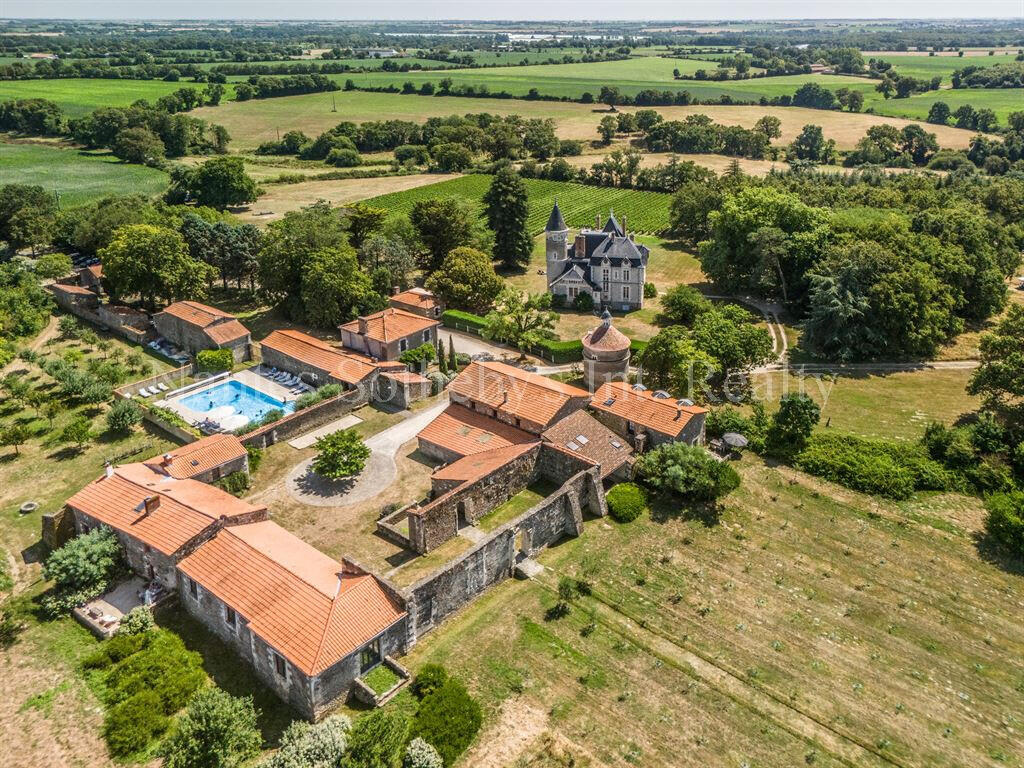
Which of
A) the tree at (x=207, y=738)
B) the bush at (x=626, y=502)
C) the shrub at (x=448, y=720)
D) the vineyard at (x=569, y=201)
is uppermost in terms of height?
the tree at (x=207, y=738)

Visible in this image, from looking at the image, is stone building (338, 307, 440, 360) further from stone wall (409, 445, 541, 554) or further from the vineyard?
the vineyard

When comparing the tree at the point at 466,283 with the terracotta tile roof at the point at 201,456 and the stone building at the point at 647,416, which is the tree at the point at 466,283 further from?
the terracotta tile roof at the point at 201,456

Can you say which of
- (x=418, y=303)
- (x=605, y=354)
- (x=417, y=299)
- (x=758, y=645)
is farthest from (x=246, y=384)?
(x=758, y=645)

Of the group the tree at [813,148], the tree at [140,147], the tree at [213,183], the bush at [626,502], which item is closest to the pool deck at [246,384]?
the bush at [626,502]

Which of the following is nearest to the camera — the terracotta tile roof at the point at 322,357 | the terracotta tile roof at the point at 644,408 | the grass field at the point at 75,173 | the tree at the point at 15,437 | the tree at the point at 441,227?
the terracotta tile roof at the point at 644,408

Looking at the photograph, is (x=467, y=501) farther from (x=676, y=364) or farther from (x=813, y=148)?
(x=813, y=148)

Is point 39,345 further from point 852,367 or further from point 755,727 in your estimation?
point 852,367
